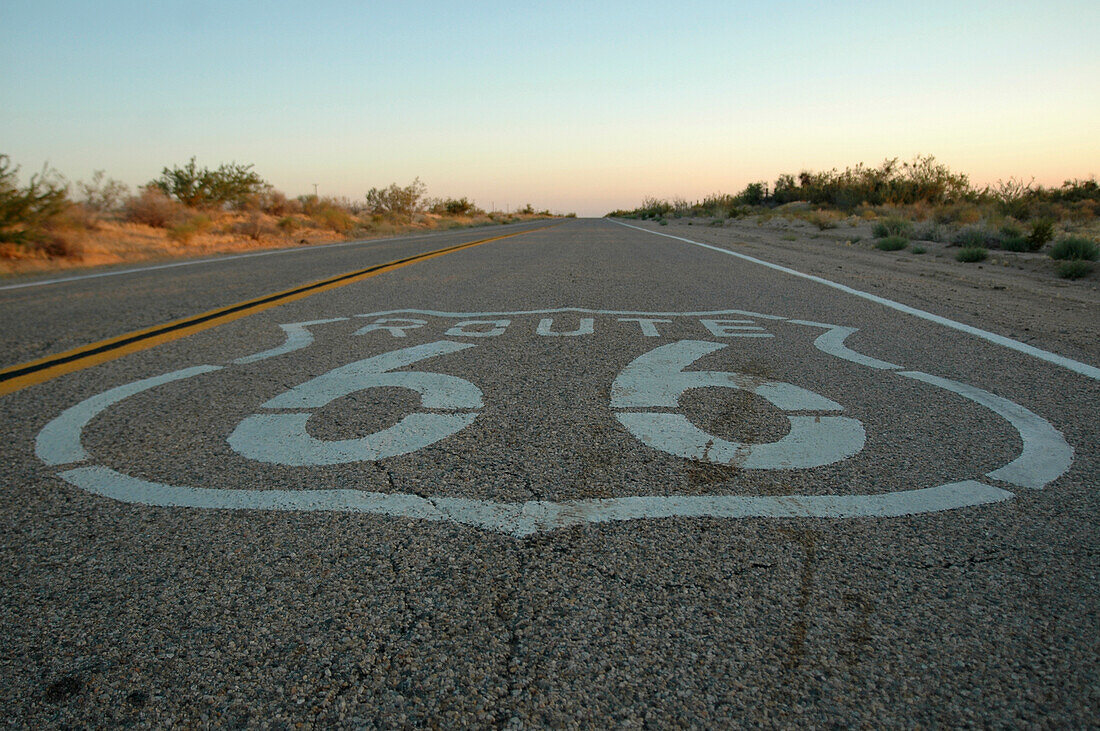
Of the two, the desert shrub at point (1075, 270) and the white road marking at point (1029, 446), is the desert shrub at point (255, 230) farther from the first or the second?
the white road marking at point (1029, 446)

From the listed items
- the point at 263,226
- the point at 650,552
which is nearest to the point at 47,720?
the point at 650,552

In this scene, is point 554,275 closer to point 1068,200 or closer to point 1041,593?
point 1041,593

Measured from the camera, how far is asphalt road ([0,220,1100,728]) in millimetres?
1248

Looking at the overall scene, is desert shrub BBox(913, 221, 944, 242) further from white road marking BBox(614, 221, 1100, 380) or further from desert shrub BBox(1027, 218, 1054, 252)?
white road marking BBox(614, 221, 1100, 380)

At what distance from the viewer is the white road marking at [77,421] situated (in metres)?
2.46

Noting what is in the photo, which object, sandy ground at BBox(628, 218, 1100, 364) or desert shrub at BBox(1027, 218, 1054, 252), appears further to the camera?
desert shrub at BBox(1027, 218, 1054, 252)

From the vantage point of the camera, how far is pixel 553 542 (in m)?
1.75

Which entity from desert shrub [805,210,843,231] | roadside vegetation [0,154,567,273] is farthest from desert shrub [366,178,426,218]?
desert shrub [805,210,843,231]

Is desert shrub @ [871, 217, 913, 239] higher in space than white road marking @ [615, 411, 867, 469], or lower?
lower

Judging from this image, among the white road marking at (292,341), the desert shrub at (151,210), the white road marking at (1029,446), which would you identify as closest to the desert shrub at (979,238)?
the white road marking at (1029,446)

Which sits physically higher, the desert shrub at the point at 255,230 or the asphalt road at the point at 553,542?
the asphalt road at the point at 553,542

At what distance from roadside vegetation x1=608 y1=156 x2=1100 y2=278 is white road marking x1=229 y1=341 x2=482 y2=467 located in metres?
9.93

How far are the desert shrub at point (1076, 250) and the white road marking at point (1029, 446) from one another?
10556 millimetres

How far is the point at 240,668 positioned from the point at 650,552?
3.04 ft
